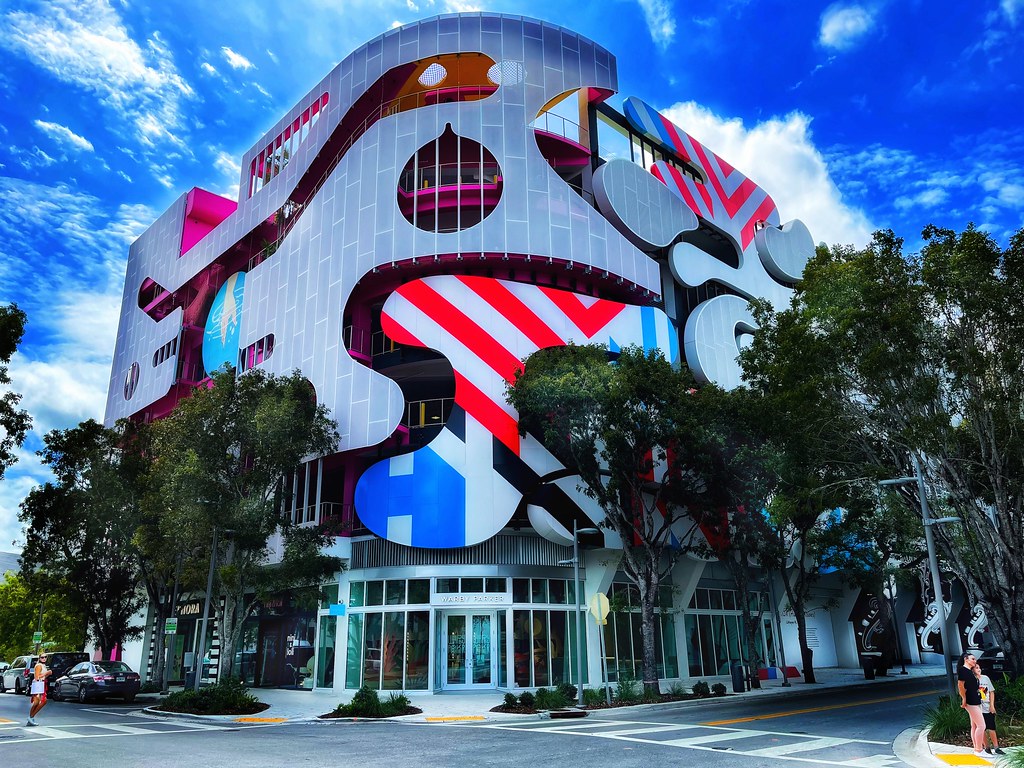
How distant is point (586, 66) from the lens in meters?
40.4

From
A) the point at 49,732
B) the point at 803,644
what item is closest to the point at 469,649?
the point at 49,732

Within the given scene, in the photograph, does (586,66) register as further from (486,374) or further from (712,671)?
(712,671)

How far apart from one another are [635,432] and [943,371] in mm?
10091

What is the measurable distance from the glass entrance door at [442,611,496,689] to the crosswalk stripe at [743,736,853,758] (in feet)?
53.6

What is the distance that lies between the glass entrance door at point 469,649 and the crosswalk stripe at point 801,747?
16.3 meters

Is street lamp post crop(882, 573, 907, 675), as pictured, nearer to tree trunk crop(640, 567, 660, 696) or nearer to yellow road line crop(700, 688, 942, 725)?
yellow road line crop(700, 688, 942, 725)

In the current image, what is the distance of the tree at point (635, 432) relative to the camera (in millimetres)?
27016

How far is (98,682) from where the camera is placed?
2986 cm

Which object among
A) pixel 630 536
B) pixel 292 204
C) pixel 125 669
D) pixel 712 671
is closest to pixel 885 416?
pixel 630 536

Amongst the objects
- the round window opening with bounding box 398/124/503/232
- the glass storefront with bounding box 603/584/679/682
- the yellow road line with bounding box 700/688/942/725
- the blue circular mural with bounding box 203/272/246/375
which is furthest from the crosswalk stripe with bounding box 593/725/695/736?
the blue circular mural with bounding box 203/272/246/375

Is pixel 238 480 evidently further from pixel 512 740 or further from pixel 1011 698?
pixel 1011 698

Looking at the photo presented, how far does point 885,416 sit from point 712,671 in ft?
68.9

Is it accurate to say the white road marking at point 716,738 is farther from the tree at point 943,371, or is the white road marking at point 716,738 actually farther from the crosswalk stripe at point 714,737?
the tree at point 943,371

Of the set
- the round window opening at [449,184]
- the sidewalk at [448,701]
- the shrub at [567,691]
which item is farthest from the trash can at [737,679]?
the round window opening at [449,184]
